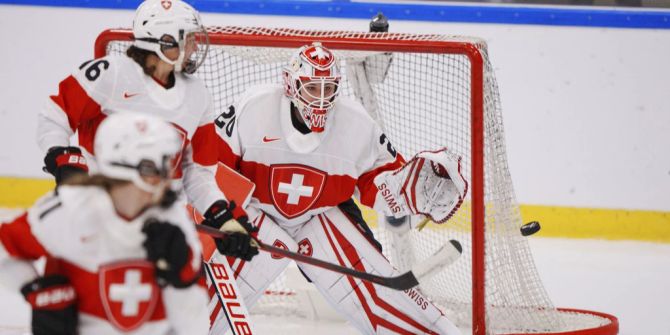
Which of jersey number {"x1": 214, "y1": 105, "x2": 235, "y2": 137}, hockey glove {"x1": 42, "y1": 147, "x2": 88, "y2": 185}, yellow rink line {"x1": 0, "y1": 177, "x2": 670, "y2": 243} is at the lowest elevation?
yellow rink line {"x1": 0, "y1": 177, "x2": 670, "y2": 243}

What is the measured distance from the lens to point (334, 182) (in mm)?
3646

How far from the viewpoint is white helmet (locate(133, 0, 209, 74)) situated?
3.13 m

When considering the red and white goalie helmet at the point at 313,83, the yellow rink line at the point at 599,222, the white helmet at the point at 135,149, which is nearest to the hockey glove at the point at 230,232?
the red and white goalie helmet at the point at 313,83

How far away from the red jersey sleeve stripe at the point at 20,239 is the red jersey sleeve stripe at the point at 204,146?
2.94 ft

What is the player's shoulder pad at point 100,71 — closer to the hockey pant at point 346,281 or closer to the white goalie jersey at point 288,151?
the white goalie jersey at point 288,151

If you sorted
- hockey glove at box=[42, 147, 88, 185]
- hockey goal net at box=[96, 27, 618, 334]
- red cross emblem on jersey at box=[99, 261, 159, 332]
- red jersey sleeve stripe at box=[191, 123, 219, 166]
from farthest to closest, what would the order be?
1. hockey goal net at box=[96, 27, 618, 334]
2. red jersey sleeve stripe at box=[191, 123, 219, 166]
3. hockey glove at box=[42, 147, 88, 185]
4. red cross emblem on jersey at box=[99, 261, 159, 332]

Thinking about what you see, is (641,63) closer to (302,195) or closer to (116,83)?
(302,195)

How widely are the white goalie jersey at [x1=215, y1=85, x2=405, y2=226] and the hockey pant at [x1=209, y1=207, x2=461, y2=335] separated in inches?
3.2

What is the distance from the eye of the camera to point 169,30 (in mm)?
3127

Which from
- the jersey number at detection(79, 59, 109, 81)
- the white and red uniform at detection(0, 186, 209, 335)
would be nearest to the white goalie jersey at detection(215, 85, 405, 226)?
the jersey number at detection(79, 59, 109, 81)

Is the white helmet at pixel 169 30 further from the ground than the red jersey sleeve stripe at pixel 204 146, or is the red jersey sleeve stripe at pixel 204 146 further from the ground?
the white helmet at pixel 169 30

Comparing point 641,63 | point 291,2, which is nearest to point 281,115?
point 291,2

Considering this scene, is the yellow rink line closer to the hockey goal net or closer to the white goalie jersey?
the hockey goal net

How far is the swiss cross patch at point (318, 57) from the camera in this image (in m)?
3.50
